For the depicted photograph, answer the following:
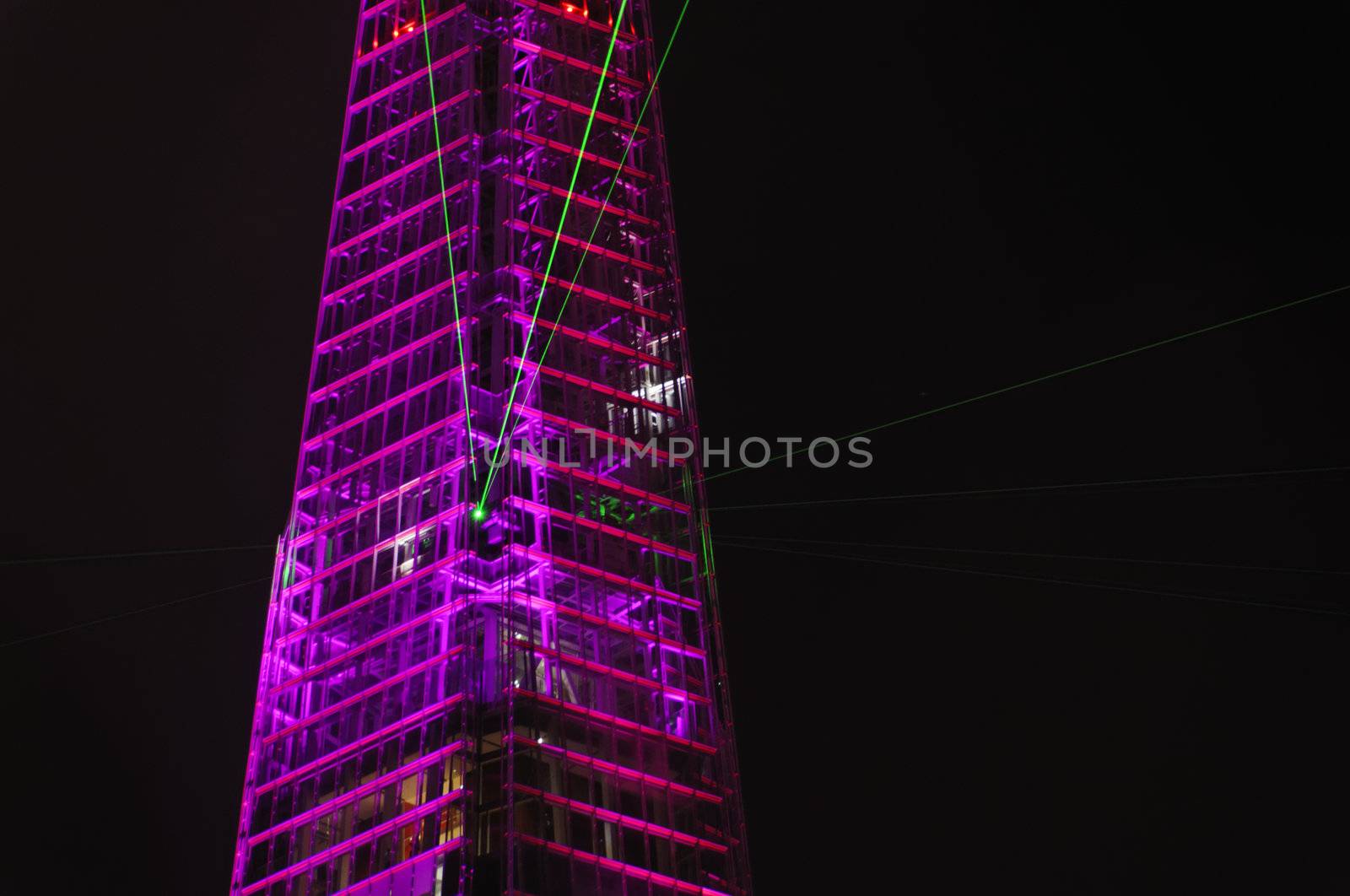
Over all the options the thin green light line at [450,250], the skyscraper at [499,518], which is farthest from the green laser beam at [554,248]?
the thin green light line at [450,250]

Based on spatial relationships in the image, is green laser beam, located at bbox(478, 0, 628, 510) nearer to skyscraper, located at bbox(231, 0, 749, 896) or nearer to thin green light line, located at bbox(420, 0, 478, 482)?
skyscraper, located at bbox(231, 0, 749, 896)

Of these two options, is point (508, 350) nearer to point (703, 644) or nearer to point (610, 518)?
point (610, 518)

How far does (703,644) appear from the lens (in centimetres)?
5497

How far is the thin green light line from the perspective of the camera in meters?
56.2

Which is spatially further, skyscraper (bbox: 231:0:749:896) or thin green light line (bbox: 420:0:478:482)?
thin green light line (bbox: 420:0:478:482)

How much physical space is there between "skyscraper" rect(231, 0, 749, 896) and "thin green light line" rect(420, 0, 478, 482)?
7.4 inches

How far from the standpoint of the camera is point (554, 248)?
62094 mm

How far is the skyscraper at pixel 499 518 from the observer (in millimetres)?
49344

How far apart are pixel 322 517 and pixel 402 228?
44.5ft

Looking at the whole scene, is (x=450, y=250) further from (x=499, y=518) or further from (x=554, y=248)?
(x=499, y=518)

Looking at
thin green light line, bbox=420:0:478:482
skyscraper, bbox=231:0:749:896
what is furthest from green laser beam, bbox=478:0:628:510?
thin green light line, bbox=420:0:478:482

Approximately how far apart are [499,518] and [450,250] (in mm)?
13809

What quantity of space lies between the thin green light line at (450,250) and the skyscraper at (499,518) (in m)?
0.19

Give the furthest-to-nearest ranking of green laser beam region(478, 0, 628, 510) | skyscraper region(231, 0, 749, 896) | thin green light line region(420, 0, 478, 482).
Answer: thin green light line region(420, 0, 478, 482) → green laser beam region(478, 0, 628, 510) → skyscraper region(231, 0, 749, 896)
